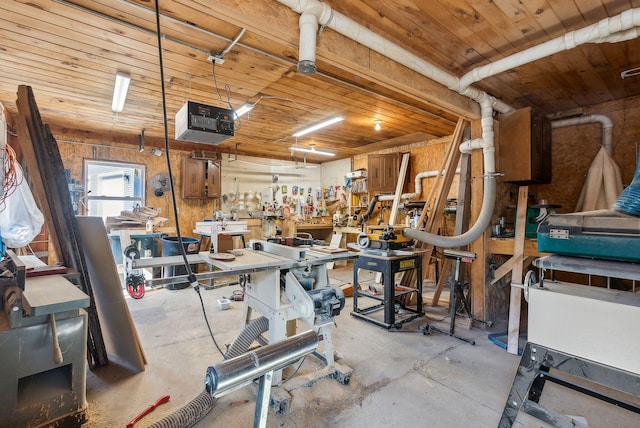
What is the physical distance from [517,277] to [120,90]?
14.7ft

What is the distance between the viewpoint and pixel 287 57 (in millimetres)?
2596

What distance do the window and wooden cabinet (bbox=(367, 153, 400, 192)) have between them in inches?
167

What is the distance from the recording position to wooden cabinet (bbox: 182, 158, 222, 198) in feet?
18.3

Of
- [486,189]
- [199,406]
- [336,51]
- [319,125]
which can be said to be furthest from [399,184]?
[199,406]

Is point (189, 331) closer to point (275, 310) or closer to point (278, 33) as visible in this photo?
point (275, 310)

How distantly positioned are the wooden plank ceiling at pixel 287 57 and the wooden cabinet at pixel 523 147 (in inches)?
11.6

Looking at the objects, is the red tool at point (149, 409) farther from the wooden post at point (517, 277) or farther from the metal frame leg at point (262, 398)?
the wooden post at point (517, 277)

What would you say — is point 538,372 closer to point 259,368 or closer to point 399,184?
point 259,368

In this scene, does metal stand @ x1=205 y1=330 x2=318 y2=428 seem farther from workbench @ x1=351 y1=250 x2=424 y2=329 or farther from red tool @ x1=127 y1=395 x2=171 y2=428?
workbench @ x1=351 y1=250 x2=424 y2=329

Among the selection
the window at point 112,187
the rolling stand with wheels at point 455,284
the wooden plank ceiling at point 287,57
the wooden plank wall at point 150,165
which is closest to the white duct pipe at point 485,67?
the wooden plank ceiling at point 287,57

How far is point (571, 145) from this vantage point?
143 inches

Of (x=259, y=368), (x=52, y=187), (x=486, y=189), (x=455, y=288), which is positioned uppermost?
(x=486, y=189)

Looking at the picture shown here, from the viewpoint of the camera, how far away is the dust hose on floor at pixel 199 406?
1.60m

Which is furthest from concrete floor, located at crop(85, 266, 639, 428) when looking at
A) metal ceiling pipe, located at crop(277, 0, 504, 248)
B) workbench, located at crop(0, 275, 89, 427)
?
metal ceiling pipe, located at crop(277, 0, 504, 248)
